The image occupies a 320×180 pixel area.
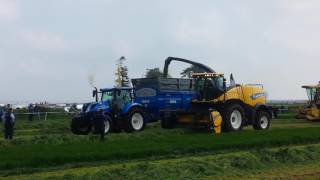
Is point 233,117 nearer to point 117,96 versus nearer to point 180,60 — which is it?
point 117,96

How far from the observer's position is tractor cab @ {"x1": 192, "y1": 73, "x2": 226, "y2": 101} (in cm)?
2811

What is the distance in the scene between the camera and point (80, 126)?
2695cm

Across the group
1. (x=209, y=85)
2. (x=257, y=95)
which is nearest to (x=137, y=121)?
(x=209, y=85)

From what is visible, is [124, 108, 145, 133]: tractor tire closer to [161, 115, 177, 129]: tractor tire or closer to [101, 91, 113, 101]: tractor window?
[101, 91, 113, 101]: tractor window

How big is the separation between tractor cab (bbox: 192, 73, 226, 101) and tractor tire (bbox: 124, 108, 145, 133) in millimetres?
2994

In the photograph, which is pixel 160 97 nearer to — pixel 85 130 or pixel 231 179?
pixel 85 130

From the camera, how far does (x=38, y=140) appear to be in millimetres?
22719

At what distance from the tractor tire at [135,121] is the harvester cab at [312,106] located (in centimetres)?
1492

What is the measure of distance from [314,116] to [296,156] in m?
22.1

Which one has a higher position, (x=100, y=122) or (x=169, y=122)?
(x=169, y=122)

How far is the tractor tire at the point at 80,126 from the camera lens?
26.8 metres

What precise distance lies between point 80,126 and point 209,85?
625 cm

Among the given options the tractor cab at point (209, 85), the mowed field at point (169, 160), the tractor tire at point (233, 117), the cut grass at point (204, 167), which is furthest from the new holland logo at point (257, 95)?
the cut grass at point (204, 167)

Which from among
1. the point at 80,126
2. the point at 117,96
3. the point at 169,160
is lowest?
the point at 169,160
